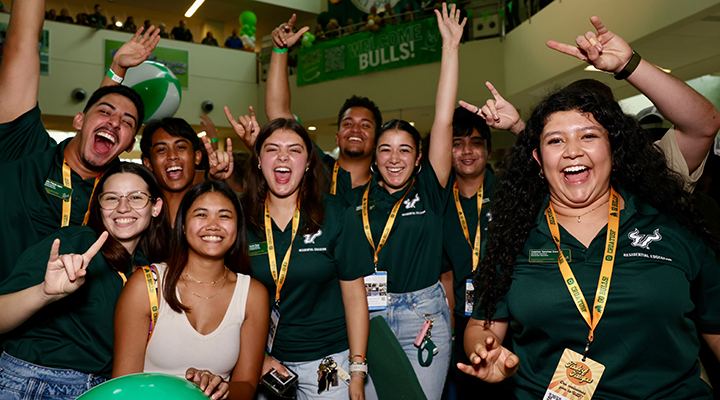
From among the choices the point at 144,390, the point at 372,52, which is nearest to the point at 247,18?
the point at 372,52

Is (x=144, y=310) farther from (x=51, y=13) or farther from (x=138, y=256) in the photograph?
(x=51, y=13)

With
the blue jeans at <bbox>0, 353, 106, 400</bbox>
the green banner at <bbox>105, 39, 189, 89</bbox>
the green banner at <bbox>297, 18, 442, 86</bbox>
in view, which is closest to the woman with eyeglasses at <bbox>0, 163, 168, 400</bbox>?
the blue jeans at <bbox>0, 353, 106, 400</bbox>

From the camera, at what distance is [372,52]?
428 inches

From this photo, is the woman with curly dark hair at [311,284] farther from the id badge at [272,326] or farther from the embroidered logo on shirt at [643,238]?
the embroidered logo on shirt at [643,238]

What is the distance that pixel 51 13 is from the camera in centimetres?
1175

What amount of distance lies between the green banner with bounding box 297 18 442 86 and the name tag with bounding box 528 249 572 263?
331 inches

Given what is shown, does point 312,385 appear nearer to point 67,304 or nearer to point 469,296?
point 469,296

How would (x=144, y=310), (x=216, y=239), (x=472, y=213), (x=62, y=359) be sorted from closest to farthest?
(x=62, y=359) → (x=144, y=310) → (x=216, y=239) → (x=472, y=213)

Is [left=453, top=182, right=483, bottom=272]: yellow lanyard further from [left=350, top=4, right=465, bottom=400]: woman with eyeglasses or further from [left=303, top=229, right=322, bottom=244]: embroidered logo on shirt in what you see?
[left=303, top=229, right=322, bottom=244]: embroidered logo on shirt

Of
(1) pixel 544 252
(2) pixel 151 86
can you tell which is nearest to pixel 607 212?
(1) pixel 544 252

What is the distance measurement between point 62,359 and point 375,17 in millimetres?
10081

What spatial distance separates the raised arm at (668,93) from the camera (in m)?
1.72

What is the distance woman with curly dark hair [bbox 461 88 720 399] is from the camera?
4.94 feet

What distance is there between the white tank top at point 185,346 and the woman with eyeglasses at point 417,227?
841mm
